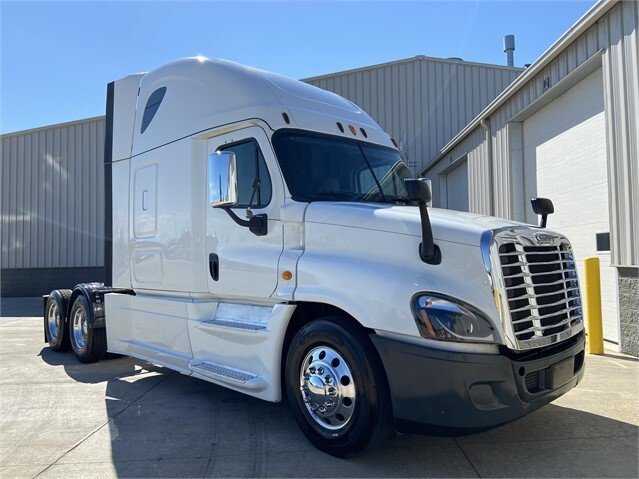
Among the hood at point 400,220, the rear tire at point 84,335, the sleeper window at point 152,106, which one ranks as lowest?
Answer: the rear tire at point 84,335

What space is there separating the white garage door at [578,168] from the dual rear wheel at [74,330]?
23.9 ft

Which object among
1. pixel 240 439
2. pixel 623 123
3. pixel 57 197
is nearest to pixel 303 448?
pixel 240 439

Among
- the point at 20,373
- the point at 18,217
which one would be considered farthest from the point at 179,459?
the point at 18,217

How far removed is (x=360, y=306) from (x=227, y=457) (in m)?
1.51

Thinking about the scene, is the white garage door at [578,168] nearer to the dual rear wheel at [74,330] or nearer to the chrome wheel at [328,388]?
the chrome wheel at [328,388]

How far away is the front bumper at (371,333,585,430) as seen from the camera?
312 cm

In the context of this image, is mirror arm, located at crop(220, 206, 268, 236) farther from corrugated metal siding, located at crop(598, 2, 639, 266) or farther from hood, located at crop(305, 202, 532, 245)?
corrugated metal siding, located at crop(598, 2, 639, 266)

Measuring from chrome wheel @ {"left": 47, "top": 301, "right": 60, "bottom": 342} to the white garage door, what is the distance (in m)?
8.35

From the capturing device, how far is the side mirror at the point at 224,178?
13.5 feet

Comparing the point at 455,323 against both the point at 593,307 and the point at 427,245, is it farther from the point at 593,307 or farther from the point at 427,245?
the point at 593,307

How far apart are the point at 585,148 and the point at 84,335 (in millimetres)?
8033

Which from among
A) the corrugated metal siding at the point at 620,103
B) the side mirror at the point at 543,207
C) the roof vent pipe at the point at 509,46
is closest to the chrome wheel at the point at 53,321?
the side mirror at the point at 543,207

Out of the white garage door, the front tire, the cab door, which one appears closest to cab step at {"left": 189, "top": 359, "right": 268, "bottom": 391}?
the front tire

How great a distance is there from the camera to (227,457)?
3.73 metres
